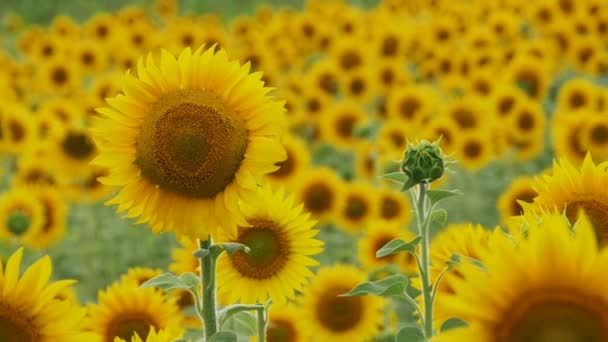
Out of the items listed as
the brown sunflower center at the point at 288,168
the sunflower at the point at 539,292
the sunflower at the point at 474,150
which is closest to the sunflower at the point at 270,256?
the sunflower at the point at 539,292

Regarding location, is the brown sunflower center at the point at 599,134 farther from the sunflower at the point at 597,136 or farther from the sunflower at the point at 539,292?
the sunflower at the point at 539,292

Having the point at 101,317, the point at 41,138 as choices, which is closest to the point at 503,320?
the point at 101,317

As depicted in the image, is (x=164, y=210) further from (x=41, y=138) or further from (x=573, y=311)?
(x=41, y=138)

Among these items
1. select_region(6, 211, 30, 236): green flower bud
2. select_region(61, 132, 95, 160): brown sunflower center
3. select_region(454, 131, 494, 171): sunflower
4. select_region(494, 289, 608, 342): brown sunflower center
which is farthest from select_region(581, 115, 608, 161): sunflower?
select_region(494, 289, 608, 342): brown sunflower center

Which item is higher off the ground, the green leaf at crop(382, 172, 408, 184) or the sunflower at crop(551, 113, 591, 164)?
the sunflower at crop(551, 113, 591, 164)

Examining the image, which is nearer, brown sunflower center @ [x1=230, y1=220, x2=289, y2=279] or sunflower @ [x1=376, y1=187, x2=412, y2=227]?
brown sunflower center @ [x1=230, y1=220, x2=289, y2=279]

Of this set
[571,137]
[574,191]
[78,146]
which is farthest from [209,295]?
[571,137]

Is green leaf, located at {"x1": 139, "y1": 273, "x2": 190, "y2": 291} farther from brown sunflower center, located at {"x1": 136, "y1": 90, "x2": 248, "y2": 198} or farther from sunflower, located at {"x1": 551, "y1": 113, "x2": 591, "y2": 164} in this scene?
sunflower, located at {"x1": 551, "y1": 113, "x2": 591, "y2": 164}
